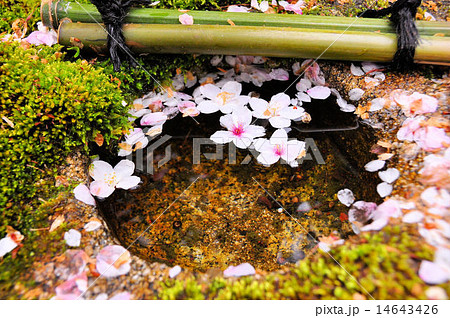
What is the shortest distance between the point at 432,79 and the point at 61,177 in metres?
2.00

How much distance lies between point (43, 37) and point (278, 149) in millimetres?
1554

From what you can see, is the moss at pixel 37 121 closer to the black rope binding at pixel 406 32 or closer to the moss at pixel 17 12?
the moss at pixel 17 12

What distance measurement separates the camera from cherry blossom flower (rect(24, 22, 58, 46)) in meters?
1.74

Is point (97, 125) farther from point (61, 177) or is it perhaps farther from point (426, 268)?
point (426, 268)

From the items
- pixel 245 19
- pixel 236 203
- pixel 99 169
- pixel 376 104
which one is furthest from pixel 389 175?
pixel 99 169

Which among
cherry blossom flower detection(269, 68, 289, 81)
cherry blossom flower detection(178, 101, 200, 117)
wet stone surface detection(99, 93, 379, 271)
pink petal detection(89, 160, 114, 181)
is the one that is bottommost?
wet stone surface detection(99, 93, 379, 271)

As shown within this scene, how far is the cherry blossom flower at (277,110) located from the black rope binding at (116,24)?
0.79 metres

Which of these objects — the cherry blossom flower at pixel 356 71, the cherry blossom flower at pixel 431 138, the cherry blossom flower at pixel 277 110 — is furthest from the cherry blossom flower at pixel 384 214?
the cherry blossom flower at pixel 356 71

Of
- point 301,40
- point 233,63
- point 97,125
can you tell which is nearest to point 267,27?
point 301,40

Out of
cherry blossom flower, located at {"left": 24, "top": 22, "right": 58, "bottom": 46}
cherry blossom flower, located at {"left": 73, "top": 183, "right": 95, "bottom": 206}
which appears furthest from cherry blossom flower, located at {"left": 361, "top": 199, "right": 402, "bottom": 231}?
cherry blossom flower, located at {"left": 24, "top": 22, "right": 58, "bottom": 46}

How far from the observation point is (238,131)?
1735 mm

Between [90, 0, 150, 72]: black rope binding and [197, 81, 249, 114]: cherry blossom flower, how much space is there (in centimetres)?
48

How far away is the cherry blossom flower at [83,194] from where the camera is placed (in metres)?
1.30

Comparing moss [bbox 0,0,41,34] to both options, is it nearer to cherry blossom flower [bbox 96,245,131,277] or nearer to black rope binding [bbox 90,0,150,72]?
black rope binding [bbox 90,0,150,72]
